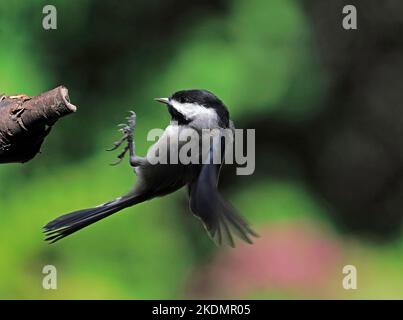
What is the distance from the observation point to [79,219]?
1.63 meters

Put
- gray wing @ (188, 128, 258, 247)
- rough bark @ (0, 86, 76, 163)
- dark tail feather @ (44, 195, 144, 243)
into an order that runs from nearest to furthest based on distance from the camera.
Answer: gray wing @ (188, 128, 258, 247) < rough bark @ (0, 86, 76, 163) < dark tail feather @ (44, 195, 144, 243)

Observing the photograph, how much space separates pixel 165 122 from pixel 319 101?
0.61 meters

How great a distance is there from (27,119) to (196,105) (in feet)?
0.99

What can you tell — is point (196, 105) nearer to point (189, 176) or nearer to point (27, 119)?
point (189, 176)

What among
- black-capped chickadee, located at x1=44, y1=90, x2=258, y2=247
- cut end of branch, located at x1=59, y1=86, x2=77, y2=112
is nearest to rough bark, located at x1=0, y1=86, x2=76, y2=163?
cut end of branch, located at x1=59, y1=86, x2=77, y2=112

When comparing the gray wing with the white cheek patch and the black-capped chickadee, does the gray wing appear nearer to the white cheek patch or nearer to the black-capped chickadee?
the black-capped chickadee

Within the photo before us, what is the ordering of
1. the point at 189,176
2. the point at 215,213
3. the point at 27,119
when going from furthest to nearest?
the point at 189,176 → the point at 27,119 → the point at 215,213

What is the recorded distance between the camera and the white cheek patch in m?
1.49

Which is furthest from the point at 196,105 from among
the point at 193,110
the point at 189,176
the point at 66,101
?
the point at 66,101

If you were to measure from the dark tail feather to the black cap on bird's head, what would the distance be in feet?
0.68

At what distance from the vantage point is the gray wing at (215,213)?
4.26 feet

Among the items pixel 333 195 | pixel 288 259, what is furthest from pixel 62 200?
pixel 333 195

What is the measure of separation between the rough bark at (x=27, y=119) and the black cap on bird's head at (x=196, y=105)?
9.4 inches

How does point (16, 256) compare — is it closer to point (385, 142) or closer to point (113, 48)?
point (113, 48)
